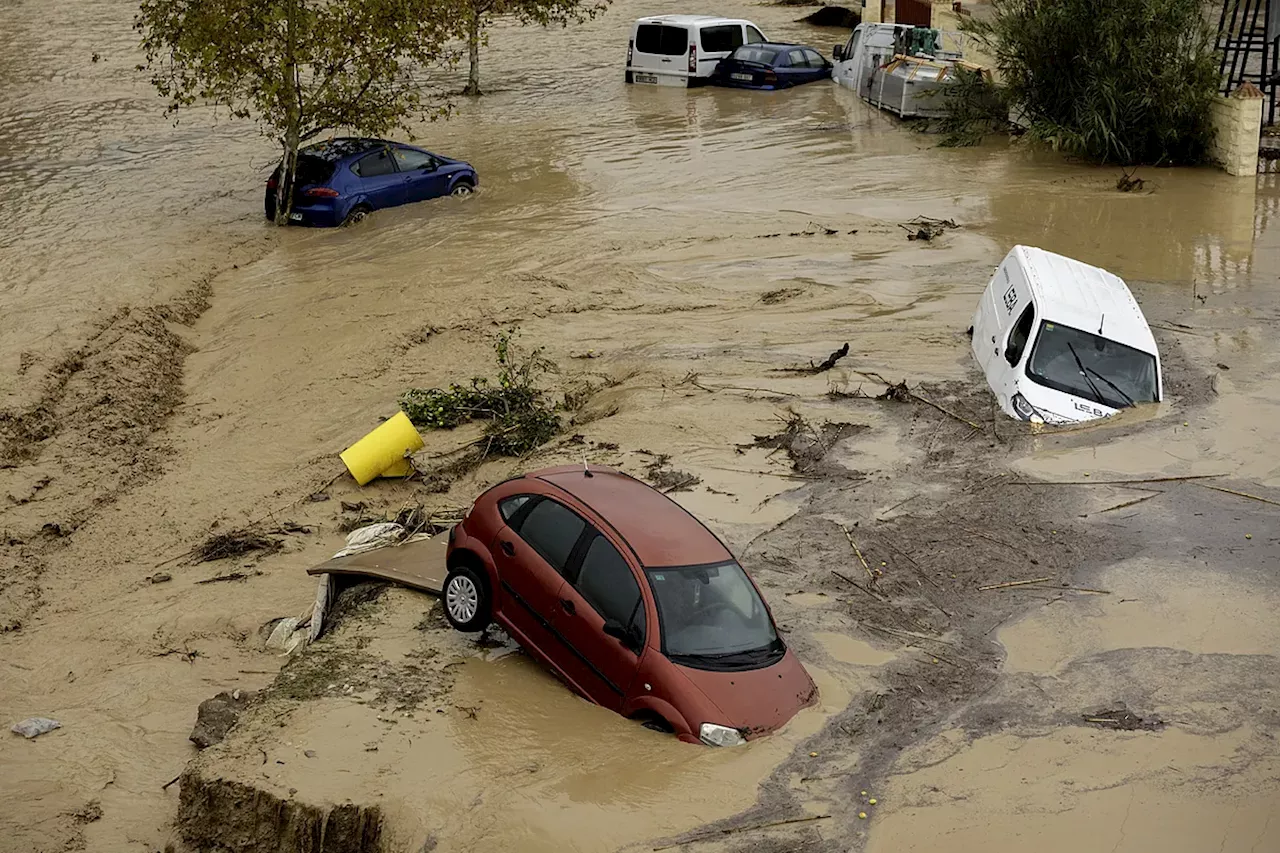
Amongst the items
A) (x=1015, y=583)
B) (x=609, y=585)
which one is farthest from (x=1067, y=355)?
(x=609, y=585)

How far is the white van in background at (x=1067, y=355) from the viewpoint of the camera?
13477 mm

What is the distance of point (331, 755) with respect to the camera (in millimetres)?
8094

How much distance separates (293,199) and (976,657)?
15.3 m

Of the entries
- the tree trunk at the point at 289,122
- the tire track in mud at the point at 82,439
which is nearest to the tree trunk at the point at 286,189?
the tree trunk at the point at 289,122

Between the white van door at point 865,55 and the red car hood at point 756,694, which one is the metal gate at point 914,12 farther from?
the red car hood at point 756,694

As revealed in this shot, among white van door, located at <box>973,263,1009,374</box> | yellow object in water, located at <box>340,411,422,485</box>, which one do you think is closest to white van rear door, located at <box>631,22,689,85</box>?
white van door, located at <box>973,263,1009,374</box>

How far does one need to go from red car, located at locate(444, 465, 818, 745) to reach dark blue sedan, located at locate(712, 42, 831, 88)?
989 inches

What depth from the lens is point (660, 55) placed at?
1315 inches

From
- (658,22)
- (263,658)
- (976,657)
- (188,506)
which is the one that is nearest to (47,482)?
(188,506)

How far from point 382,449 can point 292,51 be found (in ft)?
32.6

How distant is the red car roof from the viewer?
28.7 feet

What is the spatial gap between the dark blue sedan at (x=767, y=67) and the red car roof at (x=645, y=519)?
979 inches

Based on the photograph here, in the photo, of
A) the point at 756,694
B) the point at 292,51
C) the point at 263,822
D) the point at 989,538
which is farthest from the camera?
the point at 292,51

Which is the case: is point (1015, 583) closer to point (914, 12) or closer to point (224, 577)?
point (224, 577)
